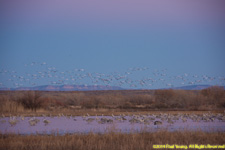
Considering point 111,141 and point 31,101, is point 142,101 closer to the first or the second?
point 31,101

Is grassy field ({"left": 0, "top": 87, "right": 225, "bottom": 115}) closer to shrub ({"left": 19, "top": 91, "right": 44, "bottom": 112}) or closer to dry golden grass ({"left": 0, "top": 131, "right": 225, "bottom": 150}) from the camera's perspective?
shrub ({"left": 19, "top": 91, "right": 44, "bottom": 112})

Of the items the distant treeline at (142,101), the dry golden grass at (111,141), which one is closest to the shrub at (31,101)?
the distant treeline at (142,101)

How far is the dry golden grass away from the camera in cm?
1332

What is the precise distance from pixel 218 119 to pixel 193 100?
1896 centimetres

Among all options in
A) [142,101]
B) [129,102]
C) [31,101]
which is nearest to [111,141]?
[31,101]

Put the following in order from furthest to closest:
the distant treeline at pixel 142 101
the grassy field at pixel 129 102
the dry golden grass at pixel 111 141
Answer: the distant treeline at pixel 142 101 → the grassy field at pixel 129 102 → the dry golden grass at pixel 111 141

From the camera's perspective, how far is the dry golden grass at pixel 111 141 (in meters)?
13.3

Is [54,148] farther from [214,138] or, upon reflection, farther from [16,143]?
[214,138]

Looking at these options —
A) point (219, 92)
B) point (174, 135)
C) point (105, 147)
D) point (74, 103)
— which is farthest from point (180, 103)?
point (105, 147)

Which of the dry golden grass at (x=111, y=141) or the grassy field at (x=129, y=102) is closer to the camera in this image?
the dry golden grass at (x=111, y=141)

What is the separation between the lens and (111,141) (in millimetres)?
14523

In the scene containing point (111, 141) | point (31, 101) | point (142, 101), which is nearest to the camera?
point (111, 141)

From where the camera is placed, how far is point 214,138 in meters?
14.8

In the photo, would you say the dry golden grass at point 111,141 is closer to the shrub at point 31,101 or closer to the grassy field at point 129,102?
the shrub at point 31,101
